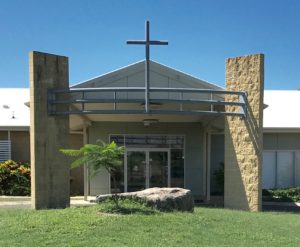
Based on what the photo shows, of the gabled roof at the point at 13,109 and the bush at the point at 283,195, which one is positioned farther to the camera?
the gabled roof at the point at 13,109

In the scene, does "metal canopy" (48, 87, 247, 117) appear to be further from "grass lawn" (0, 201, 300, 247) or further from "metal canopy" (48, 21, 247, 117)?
"grass lawn" (0, 201, 300, 247)

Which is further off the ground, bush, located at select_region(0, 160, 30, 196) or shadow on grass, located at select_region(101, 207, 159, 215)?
shadow on grass, located at select_region(101, 207, 159, 215)

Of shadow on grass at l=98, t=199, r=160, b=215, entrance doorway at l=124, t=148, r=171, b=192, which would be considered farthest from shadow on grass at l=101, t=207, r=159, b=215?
entrance doorway at l=124, t=148, r=171, b=192

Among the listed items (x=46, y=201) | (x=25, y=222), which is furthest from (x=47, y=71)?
(x=25, y=222)

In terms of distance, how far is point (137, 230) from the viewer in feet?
28.5

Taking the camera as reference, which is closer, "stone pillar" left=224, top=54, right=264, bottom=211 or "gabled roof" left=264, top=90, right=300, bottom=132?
"stone pillar" left=224, top=54, right=264, bottom=211

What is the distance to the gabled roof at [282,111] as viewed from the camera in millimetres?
22309

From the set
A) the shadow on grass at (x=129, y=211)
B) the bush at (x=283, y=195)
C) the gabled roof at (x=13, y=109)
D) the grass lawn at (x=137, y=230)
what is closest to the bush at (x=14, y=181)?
the gabled roof at (x=13, y=109)

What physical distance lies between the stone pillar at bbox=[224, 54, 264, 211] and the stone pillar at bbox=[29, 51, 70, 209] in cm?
571

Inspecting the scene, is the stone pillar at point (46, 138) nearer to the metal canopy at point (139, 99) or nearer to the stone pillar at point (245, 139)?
the metal canopy at point (139, 99)

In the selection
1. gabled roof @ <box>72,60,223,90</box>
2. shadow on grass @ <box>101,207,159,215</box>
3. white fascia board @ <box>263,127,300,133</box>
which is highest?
gabled roof @ <box>72,60,223,90</box>

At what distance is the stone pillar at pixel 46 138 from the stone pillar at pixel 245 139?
18.7 ft

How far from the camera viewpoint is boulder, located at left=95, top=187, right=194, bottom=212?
37.5ft

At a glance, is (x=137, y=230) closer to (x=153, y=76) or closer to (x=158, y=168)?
(x=153, y=76)
